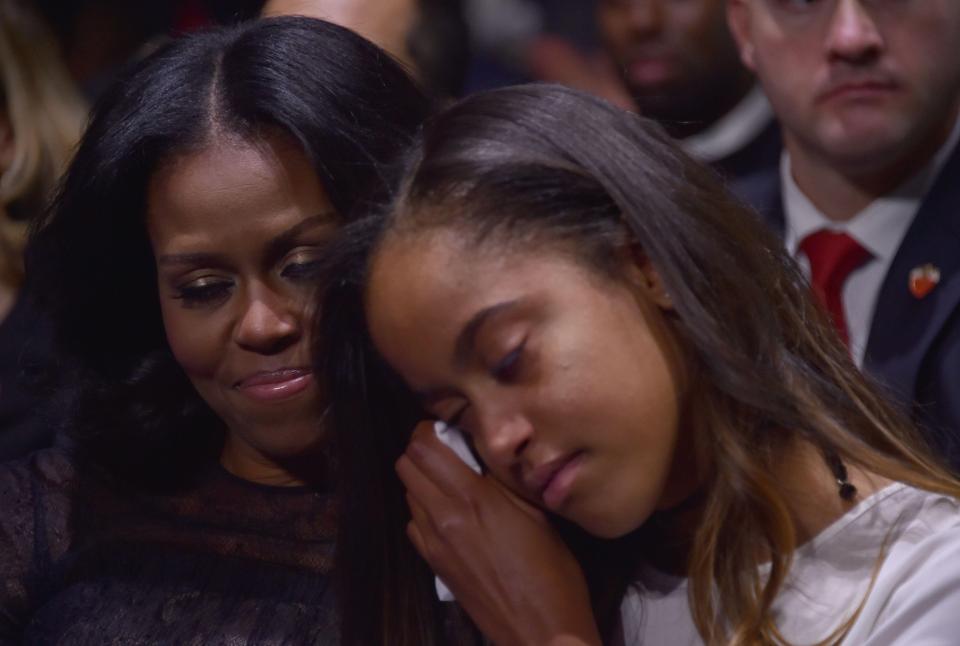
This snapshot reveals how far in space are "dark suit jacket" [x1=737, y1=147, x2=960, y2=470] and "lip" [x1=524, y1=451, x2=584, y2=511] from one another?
64 cm

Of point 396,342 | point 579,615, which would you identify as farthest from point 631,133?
point 579,615

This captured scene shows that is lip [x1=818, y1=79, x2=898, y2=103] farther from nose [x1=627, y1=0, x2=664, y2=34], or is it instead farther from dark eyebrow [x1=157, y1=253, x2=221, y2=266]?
dark eyebrow [x1=157, y1=253, x2=221, y2=266]

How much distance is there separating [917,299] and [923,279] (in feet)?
0.09

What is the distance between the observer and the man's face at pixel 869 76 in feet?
6.56

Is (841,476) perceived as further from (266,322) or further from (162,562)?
(162,562)

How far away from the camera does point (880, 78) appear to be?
201 cm

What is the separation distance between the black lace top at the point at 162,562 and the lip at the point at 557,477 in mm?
325

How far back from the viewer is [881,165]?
2.07 meters

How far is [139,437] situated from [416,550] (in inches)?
14.0

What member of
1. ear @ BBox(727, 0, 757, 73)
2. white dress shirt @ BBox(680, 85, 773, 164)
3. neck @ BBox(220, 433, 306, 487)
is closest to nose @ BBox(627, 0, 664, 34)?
white dress shirt @ BBox(680, 85, 773, 164)

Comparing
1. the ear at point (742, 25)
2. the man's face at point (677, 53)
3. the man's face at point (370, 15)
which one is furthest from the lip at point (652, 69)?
the man's face at point (370, 15)

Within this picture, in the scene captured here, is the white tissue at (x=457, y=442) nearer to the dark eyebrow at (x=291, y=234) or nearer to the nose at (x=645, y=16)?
the dark eyebrow at (x=291, y=234)

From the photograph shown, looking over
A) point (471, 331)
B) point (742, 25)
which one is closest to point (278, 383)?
point (471, 331)

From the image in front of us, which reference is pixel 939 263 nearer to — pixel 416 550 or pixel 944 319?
pixel 944 319
